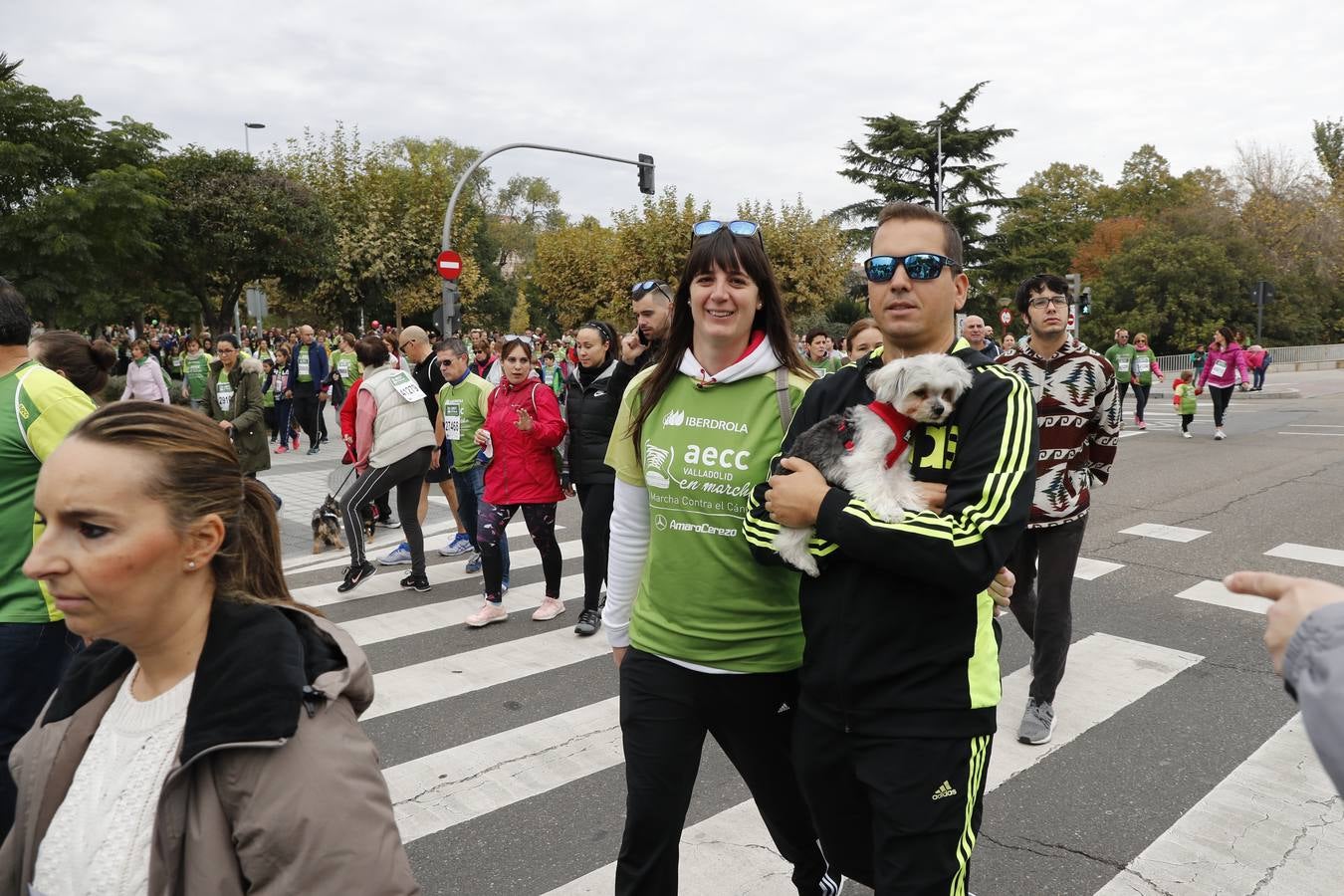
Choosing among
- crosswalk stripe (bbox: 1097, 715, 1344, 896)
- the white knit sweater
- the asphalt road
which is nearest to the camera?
the white knit sweater

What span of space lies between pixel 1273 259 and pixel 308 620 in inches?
2056

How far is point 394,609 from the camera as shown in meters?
6.92

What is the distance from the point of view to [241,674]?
1447 mm

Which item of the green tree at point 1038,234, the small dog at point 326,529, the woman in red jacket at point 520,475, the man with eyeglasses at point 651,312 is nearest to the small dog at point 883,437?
the man with eyeglasses at point 651,312

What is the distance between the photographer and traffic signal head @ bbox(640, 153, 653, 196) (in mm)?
22219

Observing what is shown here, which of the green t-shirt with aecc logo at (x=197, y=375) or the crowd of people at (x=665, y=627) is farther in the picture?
the green t-shirt with aecc logo at (x=197, y=375)

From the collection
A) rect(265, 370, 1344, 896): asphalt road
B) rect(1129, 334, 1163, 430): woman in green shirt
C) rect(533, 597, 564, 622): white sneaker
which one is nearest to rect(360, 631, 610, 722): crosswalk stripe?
rect(265, 370, 1344, 896): asphalt road

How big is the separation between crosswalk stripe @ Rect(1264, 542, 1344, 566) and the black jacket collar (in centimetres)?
868

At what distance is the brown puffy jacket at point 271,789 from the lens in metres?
1.36

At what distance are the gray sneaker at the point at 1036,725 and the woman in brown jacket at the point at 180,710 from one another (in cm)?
375

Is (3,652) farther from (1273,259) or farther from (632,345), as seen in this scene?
(1273,259)

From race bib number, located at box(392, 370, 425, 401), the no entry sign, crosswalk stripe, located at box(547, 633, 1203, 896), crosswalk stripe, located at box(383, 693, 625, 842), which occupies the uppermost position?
the no entry sign

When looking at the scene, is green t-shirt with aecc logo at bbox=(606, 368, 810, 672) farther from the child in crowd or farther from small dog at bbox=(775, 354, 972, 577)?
the child in crowd

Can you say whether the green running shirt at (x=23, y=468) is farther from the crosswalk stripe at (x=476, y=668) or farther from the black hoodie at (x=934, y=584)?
the black hoodie at (x=934, y=584)
